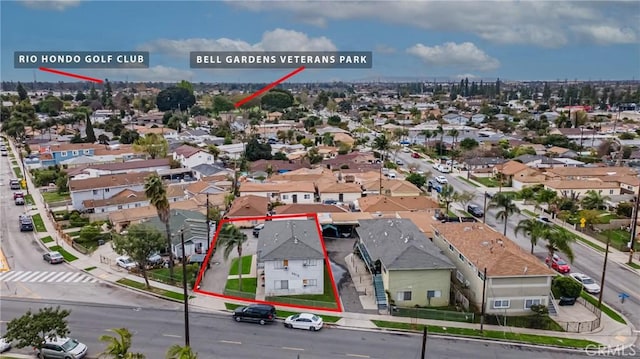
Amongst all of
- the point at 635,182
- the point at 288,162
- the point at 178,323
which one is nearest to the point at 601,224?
the point at 635,182

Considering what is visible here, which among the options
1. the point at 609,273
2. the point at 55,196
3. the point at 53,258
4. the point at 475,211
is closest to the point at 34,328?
the point at 53,258

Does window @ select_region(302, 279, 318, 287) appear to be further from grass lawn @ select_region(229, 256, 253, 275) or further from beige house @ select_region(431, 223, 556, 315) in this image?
beige house @ select_region(431, 223, 556, 315)

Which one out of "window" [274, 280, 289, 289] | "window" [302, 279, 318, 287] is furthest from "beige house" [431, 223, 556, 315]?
"window" [274, 280, 289, 289]

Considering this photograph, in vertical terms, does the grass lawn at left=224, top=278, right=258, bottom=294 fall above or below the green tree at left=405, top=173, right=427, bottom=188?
below

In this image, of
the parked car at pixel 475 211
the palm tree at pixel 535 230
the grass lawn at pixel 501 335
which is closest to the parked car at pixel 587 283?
the palm tree at pixel 535 230

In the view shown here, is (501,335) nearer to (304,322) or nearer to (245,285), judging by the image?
(304,322)
